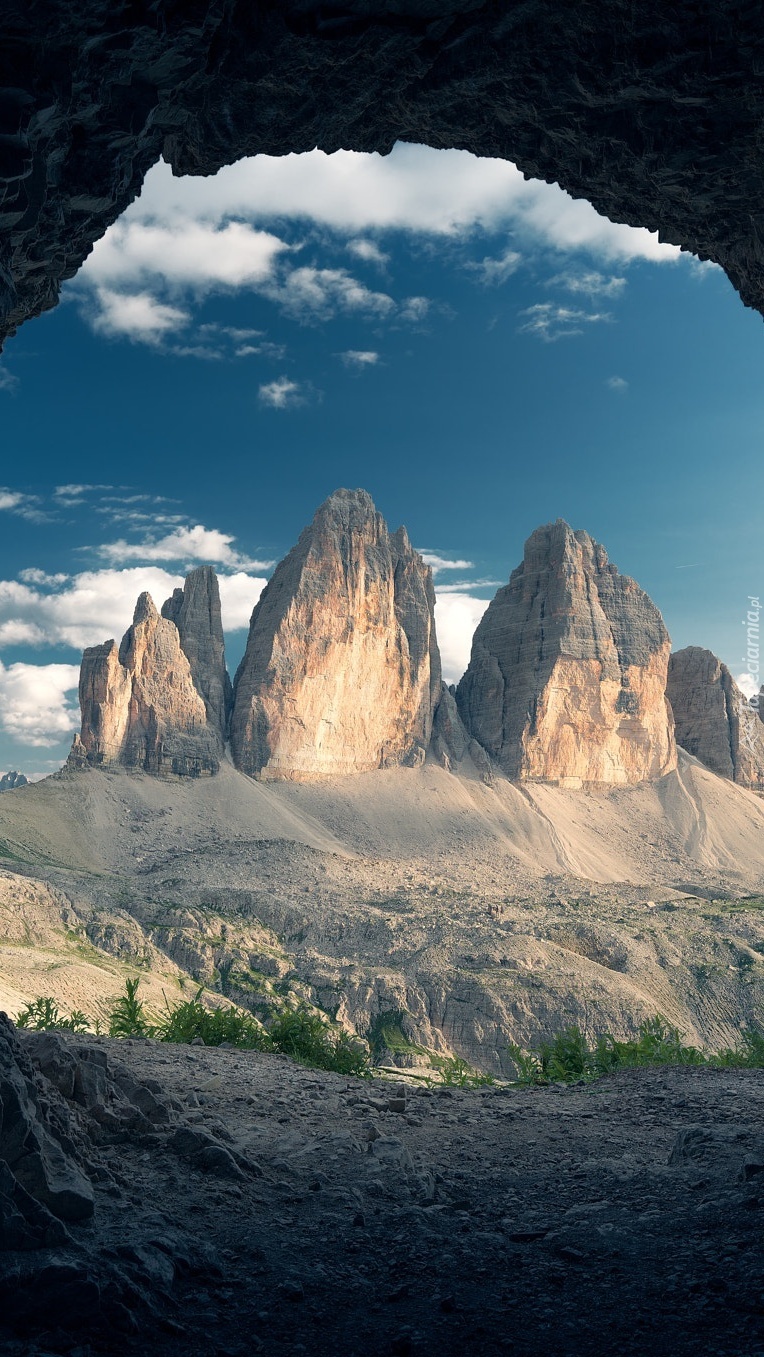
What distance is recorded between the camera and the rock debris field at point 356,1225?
3.72 m

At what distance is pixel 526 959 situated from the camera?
5372 cm

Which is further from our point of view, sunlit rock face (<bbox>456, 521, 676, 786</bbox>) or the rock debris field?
sunlit rock face (<bbox>456, 521, 676, 786</bbox>)

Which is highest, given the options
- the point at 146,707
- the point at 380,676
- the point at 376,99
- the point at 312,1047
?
the point at 380,676

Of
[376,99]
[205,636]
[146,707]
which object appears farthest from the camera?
[205,636]

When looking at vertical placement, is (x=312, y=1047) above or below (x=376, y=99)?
below

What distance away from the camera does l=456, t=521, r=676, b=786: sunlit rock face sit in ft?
438

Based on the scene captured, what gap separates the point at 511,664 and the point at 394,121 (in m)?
134

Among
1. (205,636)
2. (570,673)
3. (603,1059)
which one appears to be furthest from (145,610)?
(603,1059)

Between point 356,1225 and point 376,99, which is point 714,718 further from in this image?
point 356,1225

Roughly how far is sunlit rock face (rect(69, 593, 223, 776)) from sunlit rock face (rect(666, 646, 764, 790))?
283 feet

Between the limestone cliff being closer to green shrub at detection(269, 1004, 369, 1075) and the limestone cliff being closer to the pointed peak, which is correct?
the pointed peak

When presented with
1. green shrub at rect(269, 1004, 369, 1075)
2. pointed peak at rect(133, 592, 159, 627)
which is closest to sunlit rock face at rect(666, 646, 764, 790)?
pointed peak at rect(133, 592, 159, 627)

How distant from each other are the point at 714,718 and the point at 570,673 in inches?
1315

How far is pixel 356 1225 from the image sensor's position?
4914mm
